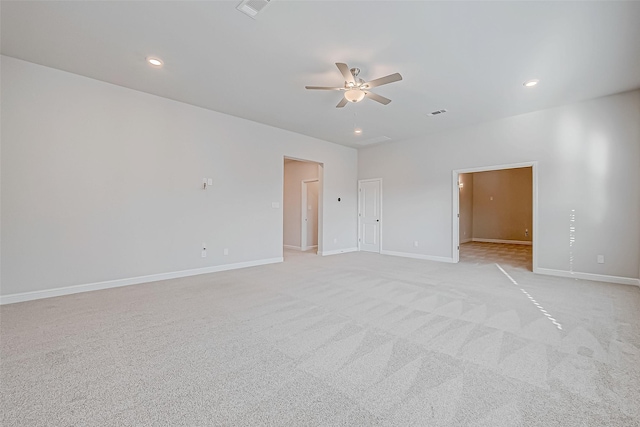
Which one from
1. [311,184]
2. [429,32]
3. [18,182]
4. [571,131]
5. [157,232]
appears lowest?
[157,232]

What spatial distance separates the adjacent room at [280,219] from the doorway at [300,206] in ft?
5.95

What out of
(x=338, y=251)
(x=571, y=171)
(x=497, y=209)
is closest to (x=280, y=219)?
(x=338, y=251)

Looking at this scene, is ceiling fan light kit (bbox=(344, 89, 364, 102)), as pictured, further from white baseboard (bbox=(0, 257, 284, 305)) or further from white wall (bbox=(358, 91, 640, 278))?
white baseboard (bbox=(0, 257, 284, 305))

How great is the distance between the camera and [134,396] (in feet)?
5.40

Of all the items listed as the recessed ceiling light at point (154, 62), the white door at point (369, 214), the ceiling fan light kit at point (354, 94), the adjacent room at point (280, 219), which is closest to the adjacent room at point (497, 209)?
the white door at point (369, 214)

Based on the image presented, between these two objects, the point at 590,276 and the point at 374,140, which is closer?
the point at 590,276

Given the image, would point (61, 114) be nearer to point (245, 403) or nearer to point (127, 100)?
point (127, 100)

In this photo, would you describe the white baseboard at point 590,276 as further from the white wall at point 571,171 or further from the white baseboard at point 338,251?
the white baseboard at point 338,251

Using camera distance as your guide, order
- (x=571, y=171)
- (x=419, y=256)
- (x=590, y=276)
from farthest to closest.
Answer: (x=419, y=256), (x=571, y=171), (x=590, y=276)

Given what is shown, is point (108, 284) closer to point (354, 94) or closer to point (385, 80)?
point (354, 94)

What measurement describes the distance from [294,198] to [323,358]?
6.66 metres

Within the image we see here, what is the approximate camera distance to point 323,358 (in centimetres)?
207

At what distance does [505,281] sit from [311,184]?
552cm

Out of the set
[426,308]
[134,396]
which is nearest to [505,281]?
[426,308]
